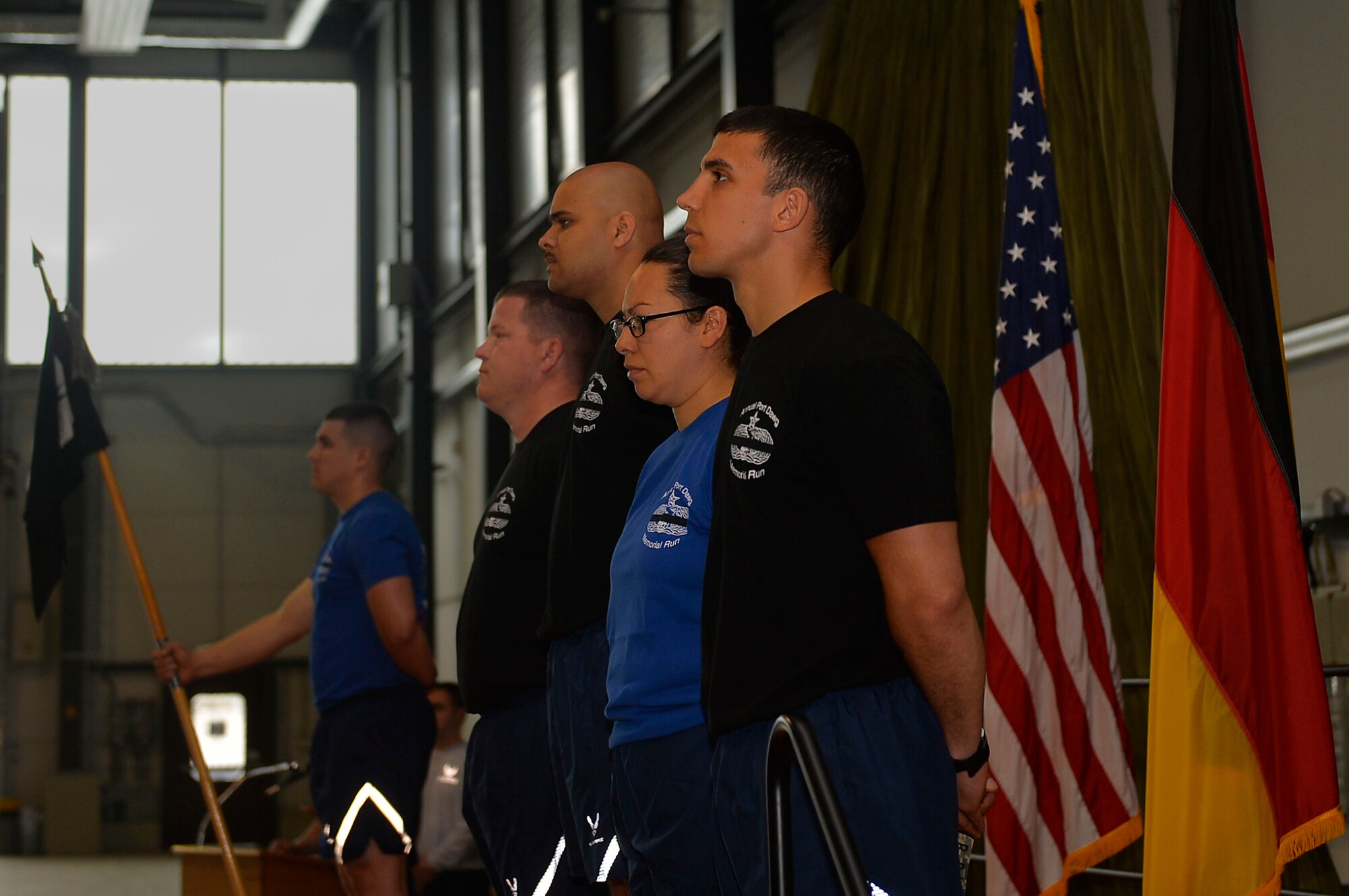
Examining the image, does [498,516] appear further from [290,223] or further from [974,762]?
[290,223]

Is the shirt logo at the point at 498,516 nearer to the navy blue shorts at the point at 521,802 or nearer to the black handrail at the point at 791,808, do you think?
the navy blue shorts at the point at 521,802

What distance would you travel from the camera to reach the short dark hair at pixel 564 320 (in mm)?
2969

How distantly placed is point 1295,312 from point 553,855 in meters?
2.03

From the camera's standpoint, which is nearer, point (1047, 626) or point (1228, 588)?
point (1228, 588)

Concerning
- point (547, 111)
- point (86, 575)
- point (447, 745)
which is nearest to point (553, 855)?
point (447, 745)

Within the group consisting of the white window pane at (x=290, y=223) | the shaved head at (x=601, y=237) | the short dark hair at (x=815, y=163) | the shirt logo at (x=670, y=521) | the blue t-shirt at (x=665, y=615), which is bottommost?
the blue t-shirt at (x=665, y=615)

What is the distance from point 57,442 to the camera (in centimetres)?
450

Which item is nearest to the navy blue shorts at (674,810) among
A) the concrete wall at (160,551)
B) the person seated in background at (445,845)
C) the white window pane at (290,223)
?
the person seated in background at (445,845)

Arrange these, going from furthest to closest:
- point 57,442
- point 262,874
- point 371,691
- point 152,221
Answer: point 152,221
point 262,874
point 57,442
point 371,691

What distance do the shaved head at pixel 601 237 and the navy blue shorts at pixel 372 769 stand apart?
1403 millimetres

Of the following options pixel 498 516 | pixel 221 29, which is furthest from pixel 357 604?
pixel 221 29

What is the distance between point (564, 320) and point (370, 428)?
54.7 inches

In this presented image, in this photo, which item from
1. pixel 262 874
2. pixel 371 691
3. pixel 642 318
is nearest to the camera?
pixel 642 318

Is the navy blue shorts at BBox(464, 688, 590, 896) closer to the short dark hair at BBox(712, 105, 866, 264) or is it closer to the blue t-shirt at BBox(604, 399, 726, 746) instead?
the blue t-shirt at BBox(604, 399, 726, 746)
